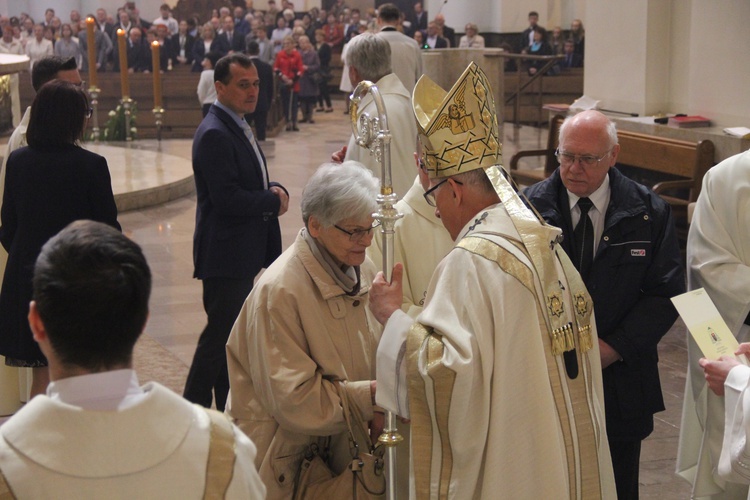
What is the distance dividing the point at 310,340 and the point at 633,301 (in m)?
1.10

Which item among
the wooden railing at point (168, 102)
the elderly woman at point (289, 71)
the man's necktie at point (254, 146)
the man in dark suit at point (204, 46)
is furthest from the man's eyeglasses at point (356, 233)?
the man in dark suit at point (204, 46)

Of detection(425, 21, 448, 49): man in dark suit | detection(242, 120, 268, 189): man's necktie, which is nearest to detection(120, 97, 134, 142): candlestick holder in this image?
detection(425, 21, 448, 49): man in dark suit

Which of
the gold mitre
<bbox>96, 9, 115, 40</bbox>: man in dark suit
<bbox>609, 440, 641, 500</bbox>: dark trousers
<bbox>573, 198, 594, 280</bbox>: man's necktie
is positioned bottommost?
<bbox>609, 440, 641, 500</bbox>: dark trousers

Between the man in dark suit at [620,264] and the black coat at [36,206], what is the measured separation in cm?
164

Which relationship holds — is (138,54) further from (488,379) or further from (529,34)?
(488,379)

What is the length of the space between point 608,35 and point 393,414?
21.2ft

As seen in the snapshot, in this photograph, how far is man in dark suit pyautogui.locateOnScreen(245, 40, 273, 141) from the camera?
13.7 m

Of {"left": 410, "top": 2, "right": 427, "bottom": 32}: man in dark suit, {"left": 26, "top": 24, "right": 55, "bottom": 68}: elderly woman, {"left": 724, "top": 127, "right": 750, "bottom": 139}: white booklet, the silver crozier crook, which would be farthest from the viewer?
{"left": 410, "top": 2, "right": 427, "bottom": 32}: man in dark suit

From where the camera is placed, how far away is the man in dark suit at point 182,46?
19.4 meters

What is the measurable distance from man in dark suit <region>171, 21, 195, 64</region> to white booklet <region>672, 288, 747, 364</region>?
1747 cm

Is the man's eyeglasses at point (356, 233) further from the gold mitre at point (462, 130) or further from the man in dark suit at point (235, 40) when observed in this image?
the man in dark suit at point (235, 40)

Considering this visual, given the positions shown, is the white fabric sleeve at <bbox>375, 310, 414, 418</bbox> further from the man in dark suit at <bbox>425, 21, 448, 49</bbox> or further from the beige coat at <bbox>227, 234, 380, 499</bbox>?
the man in dark suit at <bbox>425, 21, 448, 49</bbox>

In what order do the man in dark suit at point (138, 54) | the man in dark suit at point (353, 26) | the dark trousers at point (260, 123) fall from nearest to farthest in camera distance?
1. the dark trousers at point (260, 123)
2. the man in dark suit at point (138, 54)
3. the man in dark suit at point (353, 26)

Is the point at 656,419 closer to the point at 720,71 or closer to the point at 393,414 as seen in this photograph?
the point at 393,414
